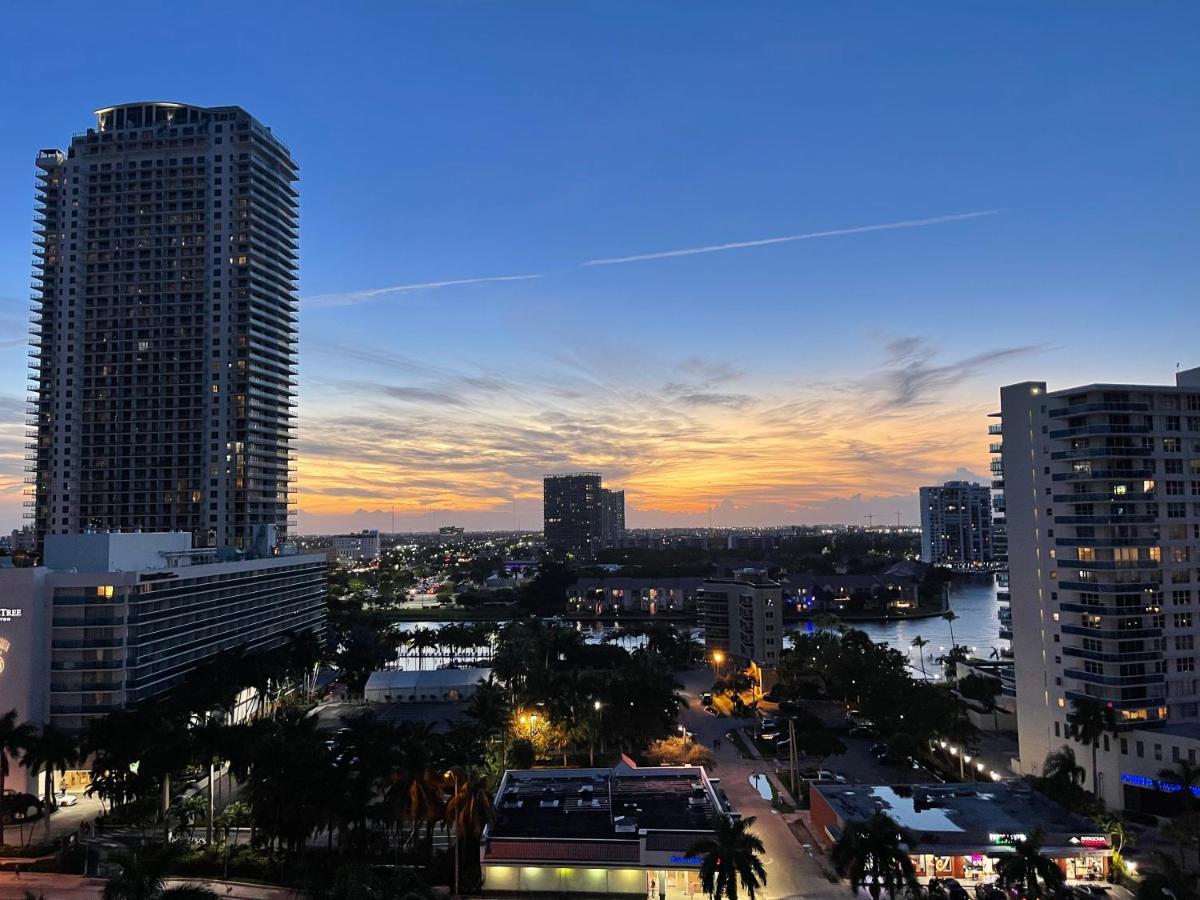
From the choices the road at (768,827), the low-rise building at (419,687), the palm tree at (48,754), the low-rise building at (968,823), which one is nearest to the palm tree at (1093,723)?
the low-rise building at (968,823)

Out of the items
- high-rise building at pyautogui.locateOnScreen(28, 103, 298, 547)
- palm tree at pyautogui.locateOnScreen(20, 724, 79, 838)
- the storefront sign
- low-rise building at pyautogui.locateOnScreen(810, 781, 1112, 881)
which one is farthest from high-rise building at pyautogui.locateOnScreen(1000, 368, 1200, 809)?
high-rise building at pyautogui.locateOnScreen(28, 103, 298, 547)

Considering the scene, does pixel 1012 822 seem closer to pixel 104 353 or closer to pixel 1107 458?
pixel 1107 458

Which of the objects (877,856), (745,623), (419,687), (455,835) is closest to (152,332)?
(419,687)

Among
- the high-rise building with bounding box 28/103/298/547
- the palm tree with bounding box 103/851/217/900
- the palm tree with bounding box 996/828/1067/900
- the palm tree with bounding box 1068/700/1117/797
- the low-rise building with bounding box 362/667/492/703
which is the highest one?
the high-rise building with bounding box 28/103/298/547

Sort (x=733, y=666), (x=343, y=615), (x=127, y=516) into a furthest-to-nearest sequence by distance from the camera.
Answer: (x=343, y=615)
(x=127, y=516)
(x=733, y=666)

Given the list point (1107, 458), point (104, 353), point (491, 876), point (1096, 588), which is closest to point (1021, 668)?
point (1096, 588)

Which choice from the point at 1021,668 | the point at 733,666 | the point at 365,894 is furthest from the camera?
the point at 733,666

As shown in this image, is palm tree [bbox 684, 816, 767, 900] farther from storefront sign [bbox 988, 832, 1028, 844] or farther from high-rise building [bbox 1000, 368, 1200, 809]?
high-rise building [bbox 1000, 368, 1200, 809]
